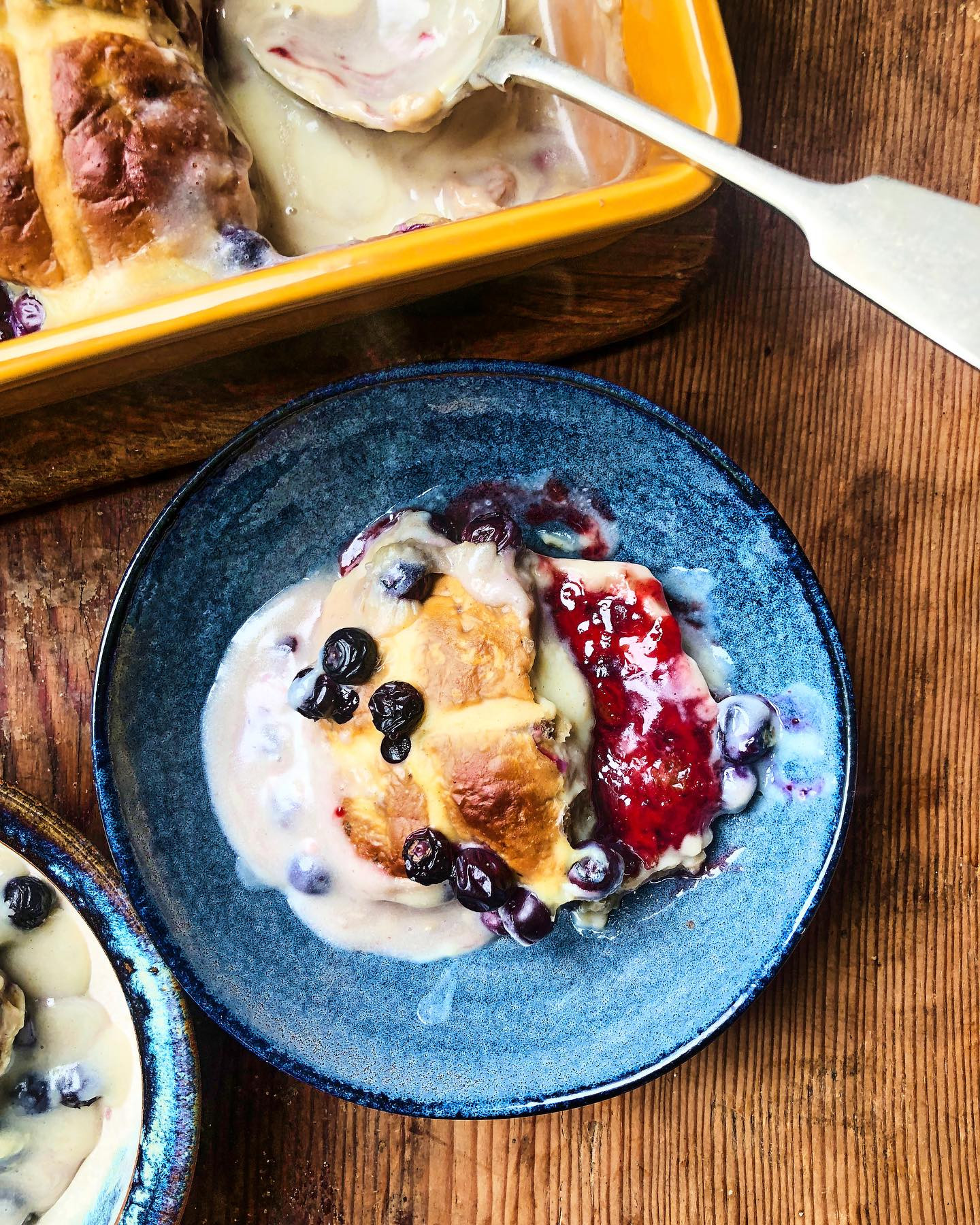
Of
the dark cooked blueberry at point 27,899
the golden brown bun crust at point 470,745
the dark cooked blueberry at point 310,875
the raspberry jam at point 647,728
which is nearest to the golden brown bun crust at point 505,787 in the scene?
the golden brown bun crust at point 470,745

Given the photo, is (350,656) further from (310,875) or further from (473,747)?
(310,875)

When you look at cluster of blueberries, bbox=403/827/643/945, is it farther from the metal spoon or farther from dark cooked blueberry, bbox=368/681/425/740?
the metal spoon

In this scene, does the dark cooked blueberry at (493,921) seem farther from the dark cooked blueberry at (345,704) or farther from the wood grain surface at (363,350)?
the wood grain surface at (363,350)

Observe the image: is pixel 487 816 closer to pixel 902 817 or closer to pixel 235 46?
pixel 902 817

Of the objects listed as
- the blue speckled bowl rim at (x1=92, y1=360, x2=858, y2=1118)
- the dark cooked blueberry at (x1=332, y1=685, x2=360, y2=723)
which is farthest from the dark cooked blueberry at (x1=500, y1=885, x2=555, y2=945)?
the dark cooked blueberry at (x1=332, y1=685, x2=360, y2=723)

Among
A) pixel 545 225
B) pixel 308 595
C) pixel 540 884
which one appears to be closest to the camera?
pixel 545 225

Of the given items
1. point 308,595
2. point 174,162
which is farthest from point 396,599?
point 174,162
